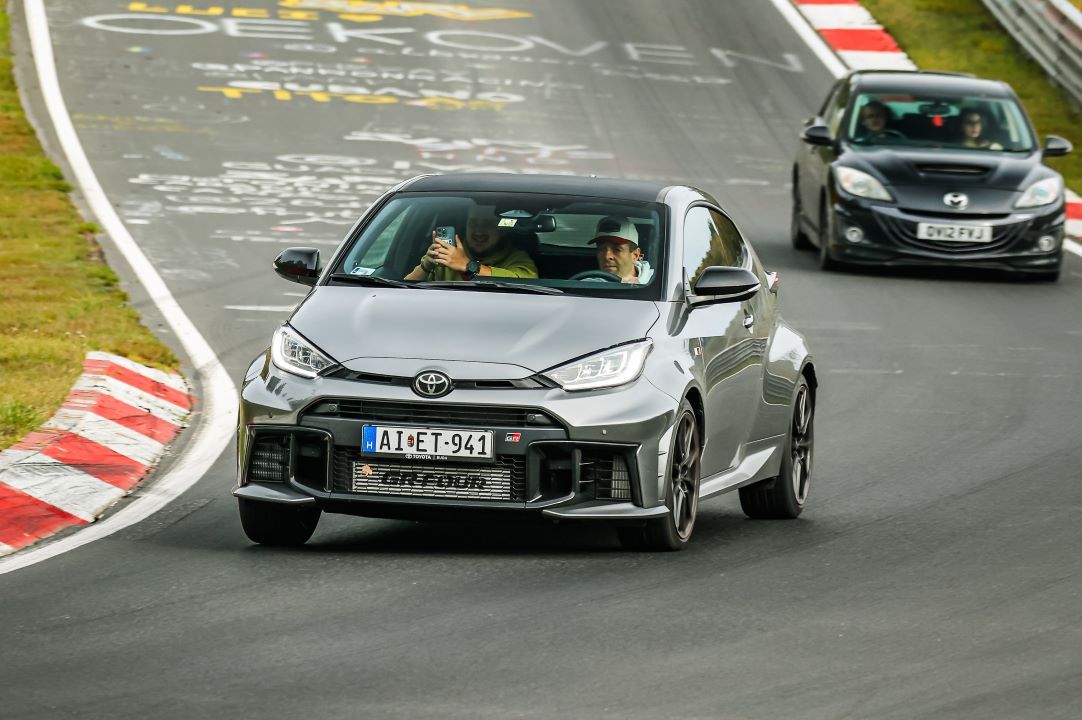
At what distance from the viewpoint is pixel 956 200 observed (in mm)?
19688

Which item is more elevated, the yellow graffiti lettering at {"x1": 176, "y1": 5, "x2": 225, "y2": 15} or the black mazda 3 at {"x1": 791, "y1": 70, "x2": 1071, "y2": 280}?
the black mazda 3 at {"x1": 791, "y1": 70, "x2": 1071, "y2": 280}

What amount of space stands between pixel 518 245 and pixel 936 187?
10.7m

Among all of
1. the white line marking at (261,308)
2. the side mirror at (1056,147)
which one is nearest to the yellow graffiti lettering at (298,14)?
the side mirror at (1056,147)

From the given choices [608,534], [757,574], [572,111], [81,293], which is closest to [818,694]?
[757,574]

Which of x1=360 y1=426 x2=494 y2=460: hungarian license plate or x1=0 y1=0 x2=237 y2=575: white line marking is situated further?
x1=0 y1=0 x2=237 y2=575: white line marking

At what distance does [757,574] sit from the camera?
8695 mm

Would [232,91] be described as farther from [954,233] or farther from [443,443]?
[443,443]

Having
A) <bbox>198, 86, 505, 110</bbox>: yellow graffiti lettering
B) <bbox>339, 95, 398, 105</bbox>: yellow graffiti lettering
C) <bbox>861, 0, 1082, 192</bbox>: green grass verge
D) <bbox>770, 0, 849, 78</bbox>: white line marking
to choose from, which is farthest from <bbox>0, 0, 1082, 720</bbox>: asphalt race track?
<bbox>770, 0, 849, 78</bbox>: white line marking

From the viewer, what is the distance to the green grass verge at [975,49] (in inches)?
1184

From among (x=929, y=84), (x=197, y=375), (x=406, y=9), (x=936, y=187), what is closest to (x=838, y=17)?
(x=406, y=9)

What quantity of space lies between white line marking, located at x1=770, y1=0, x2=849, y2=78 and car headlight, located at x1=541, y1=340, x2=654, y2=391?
22.4 metres

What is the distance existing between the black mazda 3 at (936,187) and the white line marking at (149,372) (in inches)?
319

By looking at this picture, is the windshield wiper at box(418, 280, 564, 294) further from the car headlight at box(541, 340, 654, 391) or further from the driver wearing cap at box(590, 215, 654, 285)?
the car headlight at box(541, 340, 654, 391)

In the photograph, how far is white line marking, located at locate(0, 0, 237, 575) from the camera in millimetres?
9300
